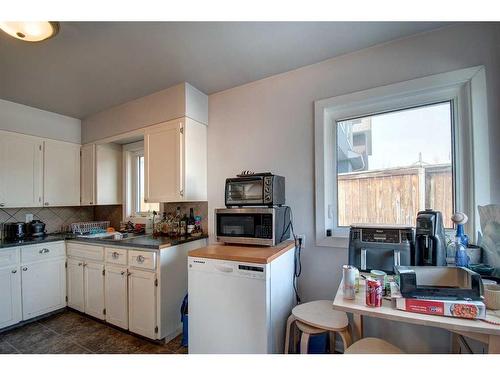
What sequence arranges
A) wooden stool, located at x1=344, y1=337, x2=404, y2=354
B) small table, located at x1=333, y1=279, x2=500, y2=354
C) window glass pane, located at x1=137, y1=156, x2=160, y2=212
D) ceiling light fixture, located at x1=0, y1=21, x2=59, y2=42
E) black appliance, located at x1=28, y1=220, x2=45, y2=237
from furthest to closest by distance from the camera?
window glass pane, located at x1=137, y1=156, x2=160, y2=212 → black appliance, located at x1=28, y1=220, x2=45, y2=237 → ceiling light fixture, located at x1=0, y1=21, x2=59, y2=42 → wooden stool, located at x1=344, y1=337, x2=404, y2=354 → small table, located at x1=333, y1=279, x2=500, y2=354

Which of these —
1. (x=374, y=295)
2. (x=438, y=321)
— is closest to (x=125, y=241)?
(x=374, y=295)

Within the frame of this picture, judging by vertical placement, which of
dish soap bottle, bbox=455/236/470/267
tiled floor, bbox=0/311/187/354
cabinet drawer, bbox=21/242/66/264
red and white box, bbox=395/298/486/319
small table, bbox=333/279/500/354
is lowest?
tiled floor, bbox=0/311/187/354

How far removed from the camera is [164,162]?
2.35 m

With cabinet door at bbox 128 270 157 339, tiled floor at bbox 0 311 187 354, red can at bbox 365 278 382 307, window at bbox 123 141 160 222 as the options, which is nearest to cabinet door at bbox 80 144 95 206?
window at bbox 123 141 160 222

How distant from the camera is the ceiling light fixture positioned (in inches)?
49.9

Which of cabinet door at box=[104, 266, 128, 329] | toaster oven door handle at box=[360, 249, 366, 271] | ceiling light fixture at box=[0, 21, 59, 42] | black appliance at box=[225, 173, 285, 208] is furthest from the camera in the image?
cabinet door at box=[104, 266, 128, 329]

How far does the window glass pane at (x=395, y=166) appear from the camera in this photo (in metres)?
1.65

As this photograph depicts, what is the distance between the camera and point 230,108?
2.38m

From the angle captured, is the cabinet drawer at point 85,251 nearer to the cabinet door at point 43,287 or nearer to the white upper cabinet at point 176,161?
the cabinet door at point 43,287

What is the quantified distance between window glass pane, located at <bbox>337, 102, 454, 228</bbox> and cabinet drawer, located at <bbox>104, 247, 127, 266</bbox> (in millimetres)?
1933

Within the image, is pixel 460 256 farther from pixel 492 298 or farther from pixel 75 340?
pixel 75 340

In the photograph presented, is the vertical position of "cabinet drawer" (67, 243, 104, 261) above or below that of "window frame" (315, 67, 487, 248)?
below

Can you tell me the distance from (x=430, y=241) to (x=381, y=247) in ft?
0.81

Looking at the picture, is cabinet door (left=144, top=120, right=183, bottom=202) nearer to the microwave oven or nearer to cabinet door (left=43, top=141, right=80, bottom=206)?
the microwave oven
